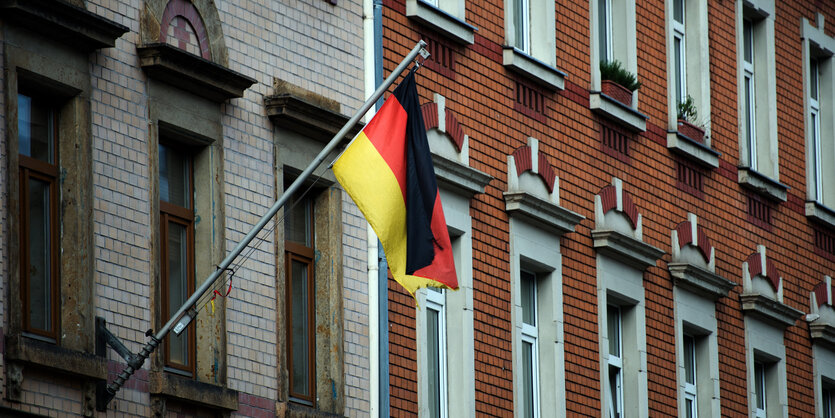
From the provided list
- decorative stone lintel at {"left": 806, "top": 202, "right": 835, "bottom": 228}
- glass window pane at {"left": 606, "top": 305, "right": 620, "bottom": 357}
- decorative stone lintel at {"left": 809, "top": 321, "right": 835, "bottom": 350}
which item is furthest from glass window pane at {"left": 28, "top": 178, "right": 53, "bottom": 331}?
Answer: decorative stone lintel at {"left": 806, "top": 202, "right": 835, "bottom": 228}

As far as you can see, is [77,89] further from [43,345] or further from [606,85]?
[606,85]

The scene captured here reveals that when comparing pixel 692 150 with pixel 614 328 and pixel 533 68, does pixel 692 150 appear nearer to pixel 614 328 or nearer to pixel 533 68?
pixel 614 328

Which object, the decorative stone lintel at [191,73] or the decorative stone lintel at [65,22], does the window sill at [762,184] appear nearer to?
the decorative stone lintel at [191,73]

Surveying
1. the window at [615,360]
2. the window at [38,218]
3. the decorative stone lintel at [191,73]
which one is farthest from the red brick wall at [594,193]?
the window at [38,218]

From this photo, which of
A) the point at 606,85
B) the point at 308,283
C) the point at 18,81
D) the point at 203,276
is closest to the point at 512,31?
the point at 606,85

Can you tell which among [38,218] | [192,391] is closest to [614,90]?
[192,391]

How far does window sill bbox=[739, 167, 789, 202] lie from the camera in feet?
88.0

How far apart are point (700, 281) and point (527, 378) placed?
12.1 ft

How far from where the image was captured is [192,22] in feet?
57.2

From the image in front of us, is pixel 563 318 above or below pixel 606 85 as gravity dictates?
below

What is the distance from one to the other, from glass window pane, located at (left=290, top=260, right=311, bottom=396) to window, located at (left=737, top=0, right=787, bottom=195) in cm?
1011

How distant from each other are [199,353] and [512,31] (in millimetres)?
6604

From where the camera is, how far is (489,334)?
2122 centimetres

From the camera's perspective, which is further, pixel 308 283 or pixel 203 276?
pixel 308 283
